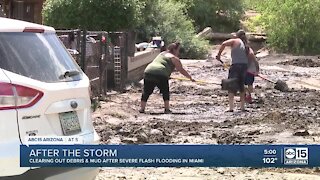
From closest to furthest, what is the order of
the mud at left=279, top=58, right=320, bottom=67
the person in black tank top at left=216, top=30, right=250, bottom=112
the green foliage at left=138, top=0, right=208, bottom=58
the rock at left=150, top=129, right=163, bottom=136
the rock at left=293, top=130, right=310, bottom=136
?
the rock at left=293, top=130, right=310, bottom=136 → the rock at left=150, top=129, right=163, bottom=136 → the person in black tank top at left=216, top=30, right=250, bottom=112 → the green foliage at left=138, top=0, right=208, bottom=58 → the mud at left=279, top=58, right=320, bottom=67

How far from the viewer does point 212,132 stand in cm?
1105

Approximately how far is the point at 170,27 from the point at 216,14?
634 inches

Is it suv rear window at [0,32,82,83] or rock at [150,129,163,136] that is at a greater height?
suv rear window at [0,32,82,83]

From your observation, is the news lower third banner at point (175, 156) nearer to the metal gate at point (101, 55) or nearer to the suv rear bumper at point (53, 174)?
the suv rear bumper at point (53, 174)

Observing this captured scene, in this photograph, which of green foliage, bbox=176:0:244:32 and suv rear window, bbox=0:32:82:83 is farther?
green foliage, bbox=176:0:244:32

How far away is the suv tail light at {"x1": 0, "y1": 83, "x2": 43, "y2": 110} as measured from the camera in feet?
15.7

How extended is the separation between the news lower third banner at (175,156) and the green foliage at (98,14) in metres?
16.3

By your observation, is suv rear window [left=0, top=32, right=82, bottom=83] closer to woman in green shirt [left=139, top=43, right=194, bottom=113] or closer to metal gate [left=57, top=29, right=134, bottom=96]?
metal gate [left=57, top=29, right=134, bottom=96]

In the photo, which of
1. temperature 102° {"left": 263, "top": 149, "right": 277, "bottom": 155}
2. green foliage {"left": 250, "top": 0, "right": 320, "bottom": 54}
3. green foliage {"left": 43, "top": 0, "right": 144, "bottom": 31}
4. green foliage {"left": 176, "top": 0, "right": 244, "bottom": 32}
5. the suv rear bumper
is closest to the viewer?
temperature 102° {"left": 263, "top": 149, "right": 277, "bottom": 155}

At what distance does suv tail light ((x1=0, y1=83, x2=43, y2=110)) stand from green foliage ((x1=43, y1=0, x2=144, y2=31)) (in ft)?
52.5

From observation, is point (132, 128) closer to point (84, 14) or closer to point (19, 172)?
point (19, 172)

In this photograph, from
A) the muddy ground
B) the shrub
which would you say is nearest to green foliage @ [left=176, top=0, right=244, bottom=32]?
the shrub

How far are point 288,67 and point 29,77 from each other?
73.8 feet

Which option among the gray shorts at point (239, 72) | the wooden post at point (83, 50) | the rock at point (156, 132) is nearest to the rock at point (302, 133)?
the rock at point (156, 132)
